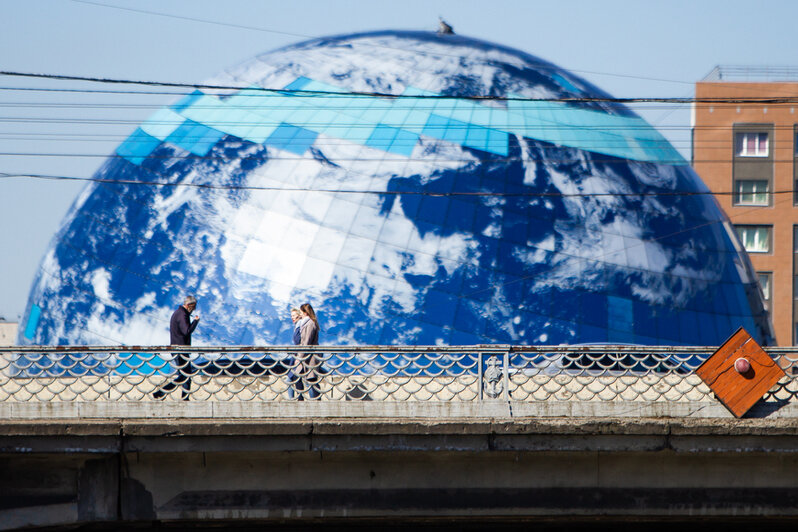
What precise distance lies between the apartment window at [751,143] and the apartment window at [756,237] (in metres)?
2.98

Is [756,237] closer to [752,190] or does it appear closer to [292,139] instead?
[752,190]

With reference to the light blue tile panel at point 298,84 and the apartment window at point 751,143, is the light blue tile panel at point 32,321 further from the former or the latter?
the apartment window at point 751,143

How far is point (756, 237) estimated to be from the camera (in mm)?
37250

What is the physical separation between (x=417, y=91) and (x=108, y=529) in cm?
888

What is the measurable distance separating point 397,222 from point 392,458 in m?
6.61

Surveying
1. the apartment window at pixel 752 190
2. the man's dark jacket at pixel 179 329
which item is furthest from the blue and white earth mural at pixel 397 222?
the apartment window at pixel 752 190

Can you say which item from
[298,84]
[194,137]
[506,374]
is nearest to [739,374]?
[506,374]

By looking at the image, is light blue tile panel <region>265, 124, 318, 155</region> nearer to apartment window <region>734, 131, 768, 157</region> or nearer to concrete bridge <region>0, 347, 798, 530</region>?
concrete bridge <region>0, 347, 798, 530</region>

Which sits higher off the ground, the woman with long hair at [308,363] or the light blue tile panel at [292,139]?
the light blue tile panel at [292,139]

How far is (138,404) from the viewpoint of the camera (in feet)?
25.9

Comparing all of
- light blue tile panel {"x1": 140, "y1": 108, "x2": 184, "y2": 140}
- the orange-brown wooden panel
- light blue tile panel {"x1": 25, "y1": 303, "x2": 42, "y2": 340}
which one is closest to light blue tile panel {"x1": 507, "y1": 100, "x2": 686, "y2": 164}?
light blue tile panel {"x1": 140, "y1": 108, "x2": 184, "y2": 140}

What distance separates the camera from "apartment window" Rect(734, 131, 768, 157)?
37.8 meters

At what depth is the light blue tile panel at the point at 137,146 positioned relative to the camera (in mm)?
16297

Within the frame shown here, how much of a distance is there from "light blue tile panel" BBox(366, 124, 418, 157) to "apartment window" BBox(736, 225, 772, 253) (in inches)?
1018
